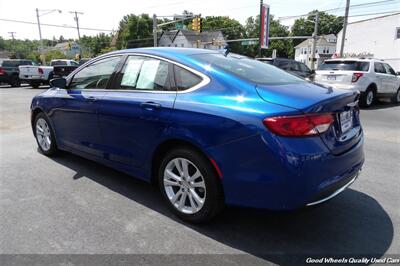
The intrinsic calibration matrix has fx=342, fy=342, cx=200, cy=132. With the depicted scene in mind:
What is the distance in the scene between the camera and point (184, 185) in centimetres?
327

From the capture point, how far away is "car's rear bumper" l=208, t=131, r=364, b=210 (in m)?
2.58

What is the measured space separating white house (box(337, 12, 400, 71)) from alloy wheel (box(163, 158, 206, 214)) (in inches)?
1539

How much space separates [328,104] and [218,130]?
0.94m

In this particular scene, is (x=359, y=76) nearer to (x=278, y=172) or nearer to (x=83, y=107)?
(x=83, y=107)

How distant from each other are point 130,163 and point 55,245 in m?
1.14

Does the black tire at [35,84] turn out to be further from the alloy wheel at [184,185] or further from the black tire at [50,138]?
the alloy wheel at [184,185]

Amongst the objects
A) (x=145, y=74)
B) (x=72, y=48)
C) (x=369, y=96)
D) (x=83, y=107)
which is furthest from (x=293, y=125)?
(x=72, y=48)

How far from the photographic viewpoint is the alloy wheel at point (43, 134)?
5234mm

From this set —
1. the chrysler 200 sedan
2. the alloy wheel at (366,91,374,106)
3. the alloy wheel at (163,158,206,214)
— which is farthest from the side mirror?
the alloy wheel at (366,91,374,106)

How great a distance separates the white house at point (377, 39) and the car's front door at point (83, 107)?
38665mm

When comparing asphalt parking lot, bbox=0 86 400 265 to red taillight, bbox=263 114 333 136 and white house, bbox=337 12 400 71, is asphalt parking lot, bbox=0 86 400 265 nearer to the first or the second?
red taillight, bbox=263 114 333 136

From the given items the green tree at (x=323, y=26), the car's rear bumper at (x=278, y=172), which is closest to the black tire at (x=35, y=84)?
the car's rear bumper at (x=278, y=172)

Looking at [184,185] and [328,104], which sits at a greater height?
[328,104]

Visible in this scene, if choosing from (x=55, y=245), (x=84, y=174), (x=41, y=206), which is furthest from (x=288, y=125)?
(x=84, y=174)
